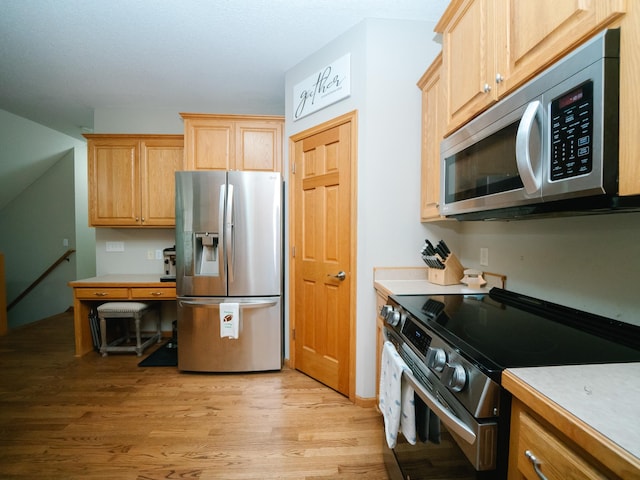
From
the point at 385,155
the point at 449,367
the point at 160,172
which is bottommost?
the point at 449,367

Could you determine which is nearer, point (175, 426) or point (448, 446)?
point (448, 446)

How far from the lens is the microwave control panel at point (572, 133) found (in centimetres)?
71

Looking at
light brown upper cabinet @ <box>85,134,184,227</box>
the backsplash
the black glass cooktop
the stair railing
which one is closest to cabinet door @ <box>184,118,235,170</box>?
light brown upper cabinet @ <box>85,134,184,227</box>

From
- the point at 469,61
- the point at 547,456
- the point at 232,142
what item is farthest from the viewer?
the point at 232,142

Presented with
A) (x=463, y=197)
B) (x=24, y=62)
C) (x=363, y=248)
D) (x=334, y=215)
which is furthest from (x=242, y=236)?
(x=24, y=62)

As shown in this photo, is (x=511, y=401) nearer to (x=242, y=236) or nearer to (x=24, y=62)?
(x=242, y=236)

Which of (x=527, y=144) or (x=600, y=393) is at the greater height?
(x=527, y=144)

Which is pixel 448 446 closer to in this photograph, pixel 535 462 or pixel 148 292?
pixel 535 462

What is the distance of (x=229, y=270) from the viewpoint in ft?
7.94

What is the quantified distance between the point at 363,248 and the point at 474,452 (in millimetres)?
1397

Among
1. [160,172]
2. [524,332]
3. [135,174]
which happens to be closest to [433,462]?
[524,332]

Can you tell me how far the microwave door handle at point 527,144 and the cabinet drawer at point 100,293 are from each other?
335cm

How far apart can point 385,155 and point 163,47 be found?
2.02 meters

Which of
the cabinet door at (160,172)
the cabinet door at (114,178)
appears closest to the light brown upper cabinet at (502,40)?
the cabinet door at (160,172)
